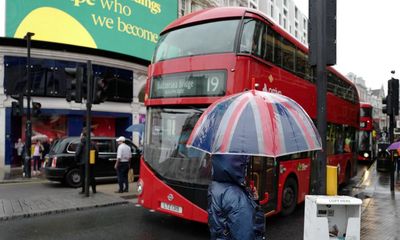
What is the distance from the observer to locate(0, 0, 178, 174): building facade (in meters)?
21.1

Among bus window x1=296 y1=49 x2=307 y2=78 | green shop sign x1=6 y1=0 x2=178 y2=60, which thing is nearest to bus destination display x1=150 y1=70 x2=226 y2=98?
bus window x1=296 y1=49 x2=307 y2=78

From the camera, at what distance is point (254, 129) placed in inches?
150

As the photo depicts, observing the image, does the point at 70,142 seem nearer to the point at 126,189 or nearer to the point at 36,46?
the point at 126,189

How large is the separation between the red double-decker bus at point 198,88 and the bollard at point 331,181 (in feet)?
7.56

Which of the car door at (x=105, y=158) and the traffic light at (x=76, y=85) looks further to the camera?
the car door at (x=105, y=158)

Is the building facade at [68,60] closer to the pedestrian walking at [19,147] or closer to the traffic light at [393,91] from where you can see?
the pedestrian walking at [19,147]

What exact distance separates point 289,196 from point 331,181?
4113 millimetres

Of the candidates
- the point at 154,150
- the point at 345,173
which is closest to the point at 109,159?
the point at 154,150

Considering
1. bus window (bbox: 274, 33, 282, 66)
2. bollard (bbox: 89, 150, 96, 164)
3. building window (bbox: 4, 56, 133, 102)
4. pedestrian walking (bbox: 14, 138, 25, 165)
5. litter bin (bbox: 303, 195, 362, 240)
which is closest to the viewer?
litter bin (bbox: 303, 195, 362, 240)

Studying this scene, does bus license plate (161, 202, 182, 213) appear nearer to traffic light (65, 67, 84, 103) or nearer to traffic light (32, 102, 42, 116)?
traffic light (65, 67, 84, 103)

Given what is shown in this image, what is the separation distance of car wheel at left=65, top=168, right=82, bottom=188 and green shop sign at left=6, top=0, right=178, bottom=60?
11.3 m

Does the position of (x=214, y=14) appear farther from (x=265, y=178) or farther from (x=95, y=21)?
(x=95, y=21)

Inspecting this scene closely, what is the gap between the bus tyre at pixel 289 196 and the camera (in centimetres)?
873

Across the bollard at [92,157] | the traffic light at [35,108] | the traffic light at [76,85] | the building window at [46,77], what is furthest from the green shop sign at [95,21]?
the bollard at [92,157]
